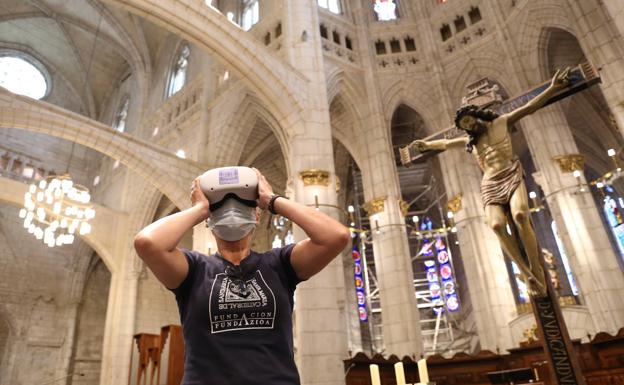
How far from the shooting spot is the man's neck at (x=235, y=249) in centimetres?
136

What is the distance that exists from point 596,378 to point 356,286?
1098 cm

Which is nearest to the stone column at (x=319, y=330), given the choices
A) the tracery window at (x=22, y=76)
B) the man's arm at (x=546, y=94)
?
the man's arm at (x=546, y=94)

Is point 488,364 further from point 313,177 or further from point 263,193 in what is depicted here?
point 263,193

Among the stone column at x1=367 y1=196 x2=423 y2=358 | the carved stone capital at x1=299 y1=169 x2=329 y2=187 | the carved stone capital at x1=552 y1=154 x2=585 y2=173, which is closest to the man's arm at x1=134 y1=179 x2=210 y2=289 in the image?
the carved stone capital at x1=299 y1=169 x2=329 y2=187

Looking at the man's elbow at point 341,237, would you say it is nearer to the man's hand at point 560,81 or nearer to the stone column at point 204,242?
the man's hand at point 560,81

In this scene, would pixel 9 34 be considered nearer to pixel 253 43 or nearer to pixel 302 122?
pixel 253 43

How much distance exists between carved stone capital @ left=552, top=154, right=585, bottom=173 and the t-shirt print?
10713mm

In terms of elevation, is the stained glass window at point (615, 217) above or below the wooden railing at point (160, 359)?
above

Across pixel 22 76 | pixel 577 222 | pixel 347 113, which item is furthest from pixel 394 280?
pixel 22 76

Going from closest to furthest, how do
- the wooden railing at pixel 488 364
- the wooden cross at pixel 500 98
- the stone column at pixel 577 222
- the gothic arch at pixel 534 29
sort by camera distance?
the wooden cross at pixel 500 98
the wooden railing at pixel 488 364
the stone column at pixel 577 222
the gothic arch at pixel 534 29

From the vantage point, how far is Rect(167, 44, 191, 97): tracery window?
16.8 m

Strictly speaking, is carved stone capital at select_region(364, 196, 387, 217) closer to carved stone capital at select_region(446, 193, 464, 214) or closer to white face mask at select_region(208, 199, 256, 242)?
carved stone capital at select_region(446, 193, 464, 214)

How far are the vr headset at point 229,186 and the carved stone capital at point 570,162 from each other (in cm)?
1073

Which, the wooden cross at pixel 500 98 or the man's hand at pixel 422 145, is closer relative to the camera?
the wooden cross at pixel 500 98
